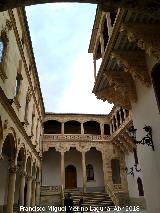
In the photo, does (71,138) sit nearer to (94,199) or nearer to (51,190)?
(51,190)

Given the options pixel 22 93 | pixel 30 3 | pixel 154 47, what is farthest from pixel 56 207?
pixel 30 3

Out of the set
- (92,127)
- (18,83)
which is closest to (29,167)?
(18,83)

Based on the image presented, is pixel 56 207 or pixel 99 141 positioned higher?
pixel 99 141

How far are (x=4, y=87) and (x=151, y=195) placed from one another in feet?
22.1

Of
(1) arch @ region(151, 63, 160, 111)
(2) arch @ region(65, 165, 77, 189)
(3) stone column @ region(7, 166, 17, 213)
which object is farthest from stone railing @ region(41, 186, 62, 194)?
(1) arch @ region(151, 63, 160, 111)

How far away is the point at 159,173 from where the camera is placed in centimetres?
665

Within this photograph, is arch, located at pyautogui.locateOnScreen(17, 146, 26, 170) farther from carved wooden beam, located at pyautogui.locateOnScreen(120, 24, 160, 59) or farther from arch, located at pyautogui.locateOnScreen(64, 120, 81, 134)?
arch, located at pyautogui.locateOnScreen(64, 120, 81, 134)

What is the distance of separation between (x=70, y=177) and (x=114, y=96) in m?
20.1

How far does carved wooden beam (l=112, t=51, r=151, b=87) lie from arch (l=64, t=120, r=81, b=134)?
75.1 ft

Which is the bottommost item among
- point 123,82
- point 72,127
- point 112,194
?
point 112,194

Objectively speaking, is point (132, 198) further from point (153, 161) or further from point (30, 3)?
point (30, 3)

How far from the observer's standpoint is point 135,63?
7477mm

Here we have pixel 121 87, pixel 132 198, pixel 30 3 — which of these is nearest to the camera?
pixel 30 3

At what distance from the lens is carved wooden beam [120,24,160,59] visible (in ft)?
20.0
